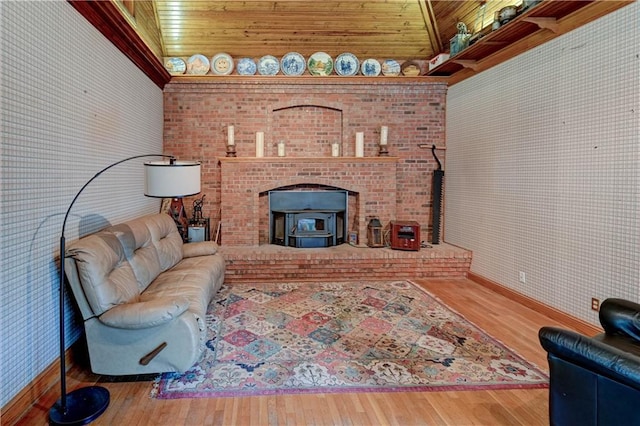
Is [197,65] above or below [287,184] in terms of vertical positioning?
above

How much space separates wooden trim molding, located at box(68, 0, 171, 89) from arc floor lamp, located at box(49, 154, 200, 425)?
4.49 ft

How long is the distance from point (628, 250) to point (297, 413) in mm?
2700

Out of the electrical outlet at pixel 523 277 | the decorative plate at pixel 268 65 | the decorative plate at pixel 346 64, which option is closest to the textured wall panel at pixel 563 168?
the electrical outlet at pixel 523 277

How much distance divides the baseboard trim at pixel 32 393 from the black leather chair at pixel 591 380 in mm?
2819

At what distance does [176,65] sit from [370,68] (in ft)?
9.26

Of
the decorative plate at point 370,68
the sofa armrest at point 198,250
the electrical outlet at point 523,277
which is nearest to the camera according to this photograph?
the electrical outlet at point 523,277

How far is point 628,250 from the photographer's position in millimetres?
2809

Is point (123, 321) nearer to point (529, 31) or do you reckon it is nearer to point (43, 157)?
point (43, 157)

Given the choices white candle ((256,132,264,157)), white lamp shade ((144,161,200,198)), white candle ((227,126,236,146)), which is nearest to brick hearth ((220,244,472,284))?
white candle ((256,132,264,157))

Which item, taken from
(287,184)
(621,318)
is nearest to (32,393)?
(621,318)

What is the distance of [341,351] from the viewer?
286 centimetres

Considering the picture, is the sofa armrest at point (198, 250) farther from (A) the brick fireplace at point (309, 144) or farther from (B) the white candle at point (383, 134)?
(B) the white candle at point (383, 134)

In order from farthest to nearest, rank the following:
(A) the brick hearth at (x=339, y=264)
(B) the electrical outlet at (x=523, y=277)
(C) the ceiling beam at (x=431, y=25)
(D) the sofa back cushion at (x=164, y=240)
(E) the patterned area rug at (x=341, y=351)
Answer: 1. (C) the ceiling beam at (x=431, y=25)
2. (A) the brick hearth at (x=339, y=264)
3. (B) the electrical outlet at (x=523, y=277)
4. (D) the sofa back cushion at (x=164, y=240)
5. (E) the patterned area rug at (x=341, y=351)

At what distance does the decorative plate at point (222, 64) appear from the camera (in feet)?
17.6
